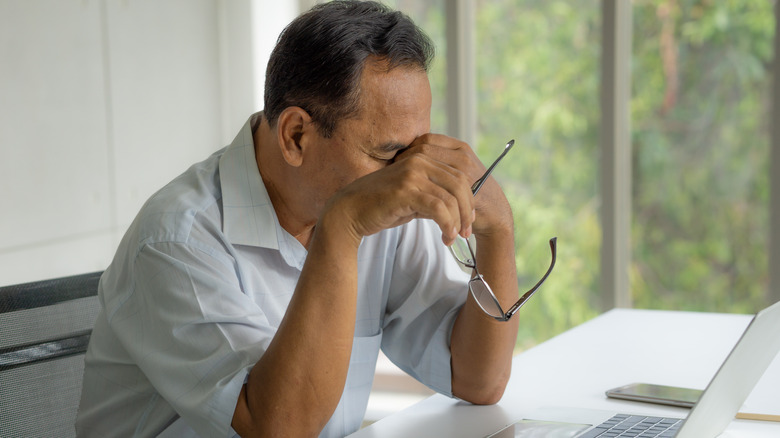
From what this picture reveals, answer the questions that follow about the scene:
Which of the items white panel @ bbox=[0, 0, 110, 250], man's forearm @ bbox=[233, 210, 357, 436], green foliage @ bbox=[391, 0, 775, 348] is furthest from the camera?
green foliage @ bbox=[391, 0, 775, 348]

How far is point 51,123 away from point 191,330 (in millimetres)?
1875

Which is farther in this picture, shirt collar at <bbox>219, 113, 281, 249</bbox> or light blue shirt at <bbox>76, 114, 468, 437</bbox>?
shirt collar at <bbox>219, 113, 281, 249</bbox>

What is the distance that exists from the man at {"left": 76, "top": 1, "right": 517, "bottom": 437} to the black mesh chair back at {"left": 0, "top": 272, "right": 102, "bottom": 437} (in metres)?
0.03

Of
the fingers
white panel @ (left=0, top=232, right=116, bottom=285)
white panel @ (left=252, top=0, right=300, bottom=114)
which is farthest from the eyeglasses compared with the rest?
white panel @ (left=252, top=0, right=300, bottom=114)

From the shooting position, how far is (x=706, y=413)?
3.12 ft

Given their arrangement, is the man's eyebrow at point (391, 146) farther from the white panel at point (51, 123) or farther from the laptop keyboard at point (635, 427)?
the white panel at point (51, 123)

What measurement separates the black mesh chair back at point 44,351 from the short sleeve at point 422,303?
1.69ft

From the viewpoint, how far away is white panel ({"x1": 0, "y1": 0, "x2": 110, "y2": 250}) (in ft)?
8.52

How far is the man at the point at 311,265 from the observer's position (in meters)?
1.10

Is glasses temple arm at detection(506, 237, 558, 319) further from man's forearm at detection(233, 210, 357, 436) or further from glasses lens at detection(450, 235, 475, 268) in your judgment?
man's forearm at detection(233, 210, 357, 436)

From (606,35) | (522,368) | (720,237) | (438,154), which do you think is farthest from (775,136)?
(438,154)

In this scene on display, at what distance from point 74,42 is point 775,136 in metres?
2.50

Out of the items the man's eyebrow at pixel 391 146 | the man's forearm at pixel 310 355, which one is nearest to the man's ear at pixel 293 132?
the man's eyebrow at pixel 391 146

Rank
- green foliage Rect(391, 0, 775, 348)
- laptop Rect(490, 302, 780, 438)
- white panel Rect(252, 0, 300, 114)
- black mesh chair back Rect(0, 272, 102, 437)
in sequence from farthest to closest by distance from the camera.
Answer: white panel Rect(252, 0, 300, 114) → green foliage Rect(391, 0, 775, 348) → black mesh chair back Rect(0, 272, 102, 437) → laptop Rect(490, 302, 780, 438)
